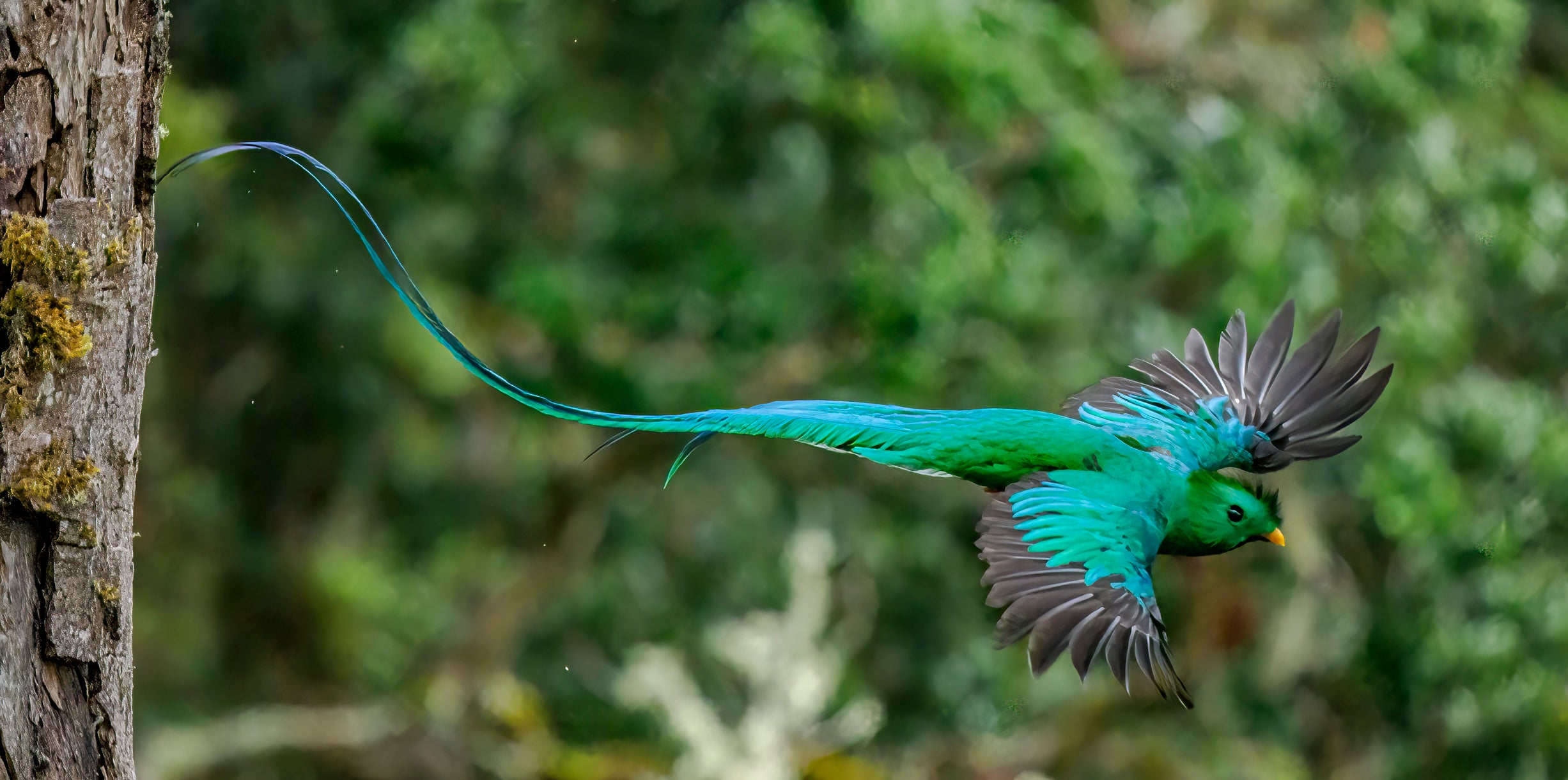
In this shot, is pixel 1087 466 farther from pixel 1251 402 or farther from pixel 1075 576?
pixel 1251 402

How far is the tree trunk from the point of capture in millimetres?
1713

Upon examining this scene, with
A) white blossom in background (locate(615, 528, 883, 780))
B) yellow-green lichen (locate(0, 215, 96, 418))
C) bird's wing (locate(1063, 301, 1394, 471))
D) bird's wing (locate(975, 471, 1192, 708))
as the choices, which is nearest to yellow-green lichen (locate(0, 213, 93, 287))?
yellow-green lichen (locate(0, 215, 96, 418))

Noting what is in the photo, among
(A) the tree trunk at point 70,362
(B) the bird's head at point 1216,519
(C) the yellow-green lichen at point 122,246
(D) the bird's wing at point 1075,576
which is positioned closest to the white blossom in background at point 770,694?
(B) the bird's head at point 1216,519

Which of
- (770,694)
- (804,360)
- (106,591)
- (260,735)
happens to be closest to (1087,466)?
(106,591)

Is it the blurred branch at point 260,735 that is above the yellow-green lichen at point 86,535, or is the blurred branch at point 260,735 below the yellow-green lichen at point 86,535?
above

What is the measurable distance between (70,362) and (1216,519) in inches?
65.7

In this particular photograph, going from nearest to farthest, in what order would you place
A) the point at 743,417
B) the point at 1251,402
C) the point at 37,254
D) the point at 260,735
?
the point at 37,254
the point at 743,417
the point at 1251,402
the point at 260,735

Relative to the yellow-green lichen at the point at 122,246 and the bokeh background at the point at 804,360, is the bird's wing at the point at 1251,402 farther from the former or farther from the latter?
the bokeh background at the point at 804,360

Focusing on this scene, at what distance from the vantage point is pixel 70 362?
1.74 metres

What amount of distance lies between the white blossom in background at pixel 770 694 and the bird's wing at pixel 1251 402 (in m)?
2.93

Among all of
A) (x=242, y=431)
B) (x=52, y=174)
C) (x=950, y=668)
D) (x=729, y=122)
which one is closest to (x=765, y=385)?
(x=729, y=122)

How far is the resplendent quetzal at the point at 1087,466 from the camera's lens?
6.88 feet

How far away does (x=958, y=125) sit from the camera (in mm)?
5277

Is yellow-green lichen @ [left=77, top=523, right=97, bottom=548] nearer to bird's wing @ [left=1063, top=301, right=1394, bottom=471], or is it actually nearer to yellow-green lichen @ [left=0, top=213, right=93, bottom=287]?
yellow-green lichen @ [left=0, top=213, right=93, bottom=287]
